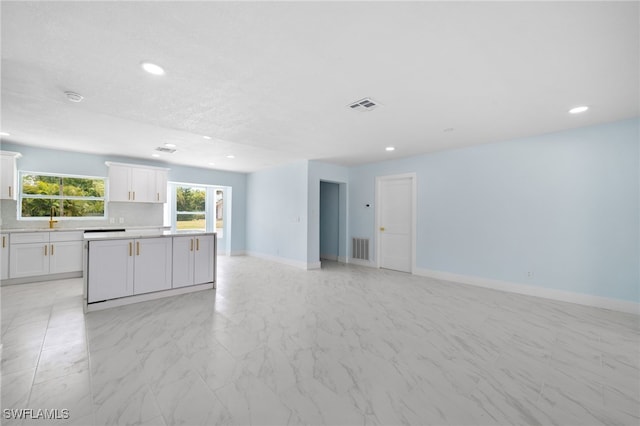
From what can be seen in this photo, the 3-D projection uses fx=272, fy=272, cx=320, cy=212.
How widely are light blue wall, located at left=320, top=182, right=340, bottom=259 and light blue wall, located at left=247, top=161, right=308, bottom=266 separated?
130 centimetres

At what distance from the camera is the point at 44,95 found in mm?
2965

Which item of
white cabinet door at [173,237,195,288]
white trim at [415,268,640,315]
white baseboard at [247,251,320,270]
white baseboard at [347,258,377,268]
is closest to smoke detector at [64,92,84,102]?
white cabinet door at [173,237,195,288]

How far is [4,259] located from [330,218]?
644 cm

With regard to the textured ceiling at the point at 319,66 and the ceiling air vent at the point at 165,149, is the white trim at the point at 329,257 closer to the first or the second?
the textured ceiling at the point at 319,66

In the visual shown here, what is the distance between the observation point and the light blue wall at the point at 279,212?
6.45 meters

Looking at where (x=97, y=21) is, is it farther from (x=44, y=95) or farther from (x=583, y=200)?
(x=583, y=200)

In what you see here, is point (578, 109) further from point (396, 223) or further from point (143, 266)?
point (143, 266)

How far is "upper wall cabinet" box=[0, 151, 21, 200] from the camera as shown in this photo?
4.79 meters

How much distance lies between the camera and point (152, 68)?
2.39 metres

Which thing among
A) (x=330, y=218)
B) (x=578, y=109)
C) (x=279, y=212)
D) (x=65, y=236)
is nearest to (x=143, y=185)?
(x=65, y=236)

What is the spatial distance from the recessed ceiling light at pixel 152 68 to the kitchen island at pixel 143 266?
2.33 m

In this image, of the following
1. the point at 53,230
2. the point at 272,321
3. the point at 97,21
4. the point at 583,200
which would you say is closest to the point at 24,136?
the point at 53,230

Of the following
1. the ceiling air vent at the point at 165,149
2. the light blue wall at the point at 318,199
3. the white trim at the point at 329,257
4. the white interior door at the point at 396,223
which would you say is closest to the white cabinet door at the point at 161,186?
the ceiling air vent at the point at 165,149

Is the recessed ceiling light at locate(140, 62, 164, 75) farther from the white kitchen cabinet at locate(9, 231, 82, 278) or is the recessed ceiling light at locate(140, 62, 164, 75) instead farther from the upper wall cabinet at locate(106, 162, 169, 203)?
the white kitchen cabinet at locate(9, 231, 82, 278)
